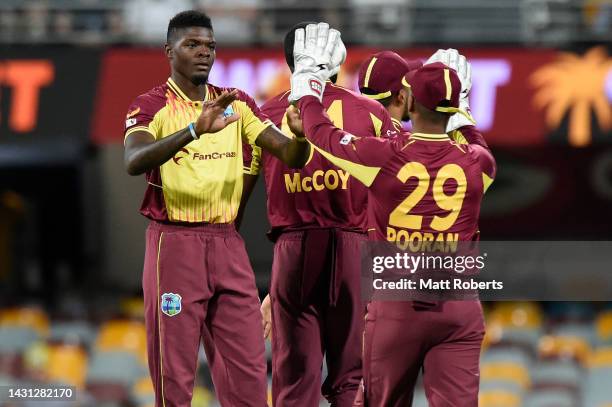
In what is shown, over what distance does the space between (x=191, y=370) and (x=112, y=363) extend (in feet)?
22.3

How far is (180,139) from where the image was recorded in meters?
5.01

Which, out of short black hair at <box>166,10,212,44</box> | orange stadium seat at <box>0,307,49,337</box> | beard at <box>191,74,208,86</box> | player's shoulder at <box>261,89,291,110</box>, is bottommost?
orange stadium seat at <box>0,307,49,337</box>

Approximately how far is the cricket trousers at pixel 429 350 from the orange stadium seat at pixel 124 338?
7.21 metres

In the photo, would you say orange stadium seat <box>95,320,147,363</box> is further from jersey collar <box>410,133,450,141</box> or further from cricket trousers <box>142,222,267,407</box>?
jersey collar <box>410,133,450,141</box>

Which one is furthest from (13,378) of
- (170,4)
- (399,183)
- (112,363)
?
(399,183)

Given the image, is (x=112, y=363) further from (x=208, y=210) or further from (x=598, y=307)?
(x=208, y=210)

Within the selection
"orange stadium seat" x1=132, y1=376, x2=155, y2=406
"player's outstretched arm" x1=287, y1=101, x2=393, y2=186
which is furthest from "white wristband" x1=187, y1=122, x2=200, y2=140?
"orange stadium seat" x1=132, y1=376, x2=155, y2=406

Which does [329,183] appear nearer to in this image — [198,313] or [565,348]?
[198,313]

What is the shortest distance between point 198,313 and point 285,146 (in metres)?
0.75

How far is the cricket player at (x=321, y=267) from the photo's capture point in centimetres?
586

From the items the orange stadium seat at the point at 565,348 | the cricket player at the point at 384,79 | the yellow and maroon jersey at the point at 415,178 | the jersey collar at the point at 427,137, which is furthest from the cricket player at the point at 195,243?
the orange stadium seat at the point at 565,348

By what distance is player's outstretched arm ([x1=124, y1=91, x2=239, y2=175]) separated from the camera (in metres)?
4.99

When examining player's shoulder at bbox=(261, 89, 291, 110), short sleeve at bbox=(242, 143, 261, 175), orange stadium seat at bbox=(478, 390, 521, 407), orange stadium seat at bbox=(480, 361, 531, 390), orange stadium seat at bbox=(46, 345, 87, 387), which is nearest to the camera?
short sleeve at bbox=(242, 143, 261, 175)

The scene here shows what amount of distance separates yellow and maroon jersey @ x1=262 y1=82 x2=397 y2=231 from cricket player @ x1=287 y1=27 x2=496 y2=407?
1.59 feet
